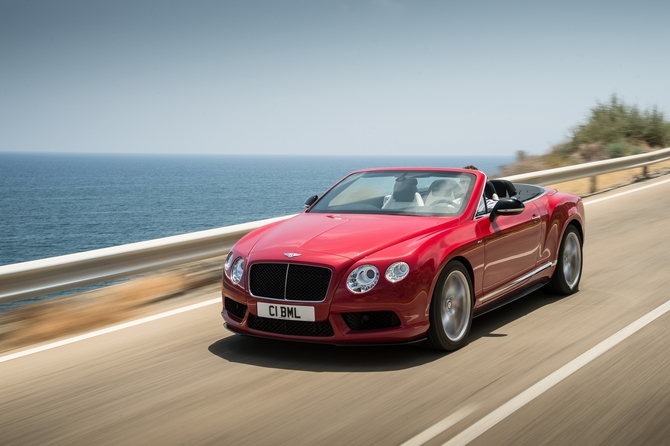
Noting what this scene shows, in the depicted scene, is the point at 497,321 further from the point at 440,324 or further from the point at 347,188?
the point at 347,188

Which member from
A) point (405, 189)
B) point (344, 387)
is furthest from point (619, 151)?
point (344, 387)

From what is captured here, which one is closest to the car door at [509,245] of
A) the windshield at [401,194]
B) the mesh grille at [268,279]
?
the windshield at [401,194]

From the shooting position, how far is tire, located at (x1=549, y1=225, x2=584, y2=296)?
7742mm

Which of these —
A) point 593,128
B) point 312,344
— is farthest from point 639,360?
point 593,128

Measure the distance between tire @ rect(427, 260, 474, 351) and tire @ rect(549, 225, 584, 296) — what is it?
1.96m

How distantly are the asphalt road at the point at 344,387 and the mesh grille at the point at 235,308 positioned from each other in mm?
306

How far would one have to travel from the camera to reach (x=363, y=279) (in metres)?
5.46

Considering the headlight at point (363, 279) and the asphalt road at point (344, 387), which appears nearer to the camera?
the asphalt road at point (344, 387)

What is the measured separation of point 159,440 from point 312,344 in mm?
2053

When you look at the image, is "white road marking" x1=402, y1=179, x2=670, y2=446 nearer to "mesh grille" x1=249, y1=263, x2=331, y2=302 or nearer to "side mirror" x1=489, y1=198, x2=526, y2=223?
"side mirror" x1=489, y1=198, x2=526, y2=223

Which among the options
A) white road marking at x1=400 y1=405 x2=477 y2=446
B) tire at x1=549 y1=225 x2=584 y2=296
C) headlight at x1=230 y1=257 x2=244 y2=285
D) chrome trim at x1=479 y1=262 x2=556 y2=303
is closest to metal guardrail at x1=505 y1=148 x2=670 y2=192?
tire at x1=549 y1=225 x2=584 y2=296

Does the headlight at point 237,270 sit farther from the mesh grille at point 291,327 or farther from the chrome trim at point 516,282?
the chrome trim at point 516,282

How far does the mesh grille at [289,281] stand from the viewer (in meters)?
5.50

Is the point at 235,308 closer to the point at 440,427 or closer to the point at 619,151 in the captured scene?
the point at 440,427
